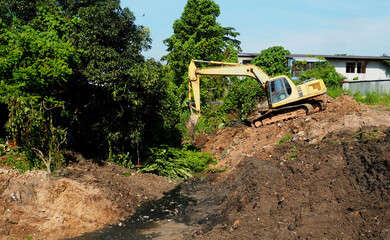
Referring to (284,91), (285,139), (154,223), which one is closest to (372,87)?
(284,91)

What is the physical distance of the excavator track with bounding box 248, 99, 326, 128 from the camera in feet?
52.1

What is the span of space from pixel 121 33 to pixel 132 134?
358cm

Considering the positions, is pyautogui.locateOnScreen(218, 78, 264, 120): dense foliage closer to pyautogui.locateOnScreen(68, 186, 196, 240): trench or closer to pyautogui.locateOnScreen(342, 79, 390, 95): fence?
pyautogui.locateOnScreen(342, 79, 390, 95): fence

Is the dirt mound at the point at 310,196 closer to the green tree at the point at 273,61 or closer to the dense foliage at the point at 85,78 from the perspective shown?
the dense foliage at the point at 85,78

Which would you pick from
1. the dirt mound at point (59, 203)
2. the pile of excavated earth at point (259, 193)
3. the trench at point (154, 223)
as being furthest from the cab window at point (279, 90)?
the dirt mound at point (59, 203)

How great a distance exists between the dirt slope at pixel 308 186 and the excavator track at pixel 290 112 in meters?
0.85

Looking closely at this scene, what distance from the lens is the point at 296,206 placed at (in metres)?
8.70

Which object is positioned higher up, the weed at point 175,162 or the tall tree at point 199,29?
the tall tree at point 199,29

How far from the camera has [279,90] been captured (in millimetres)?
15969

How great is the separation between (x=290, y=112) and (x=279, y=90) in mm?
1115

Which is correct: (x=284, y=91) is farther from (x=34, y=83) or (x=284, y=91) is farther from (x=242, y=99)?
(x=34, y=83)

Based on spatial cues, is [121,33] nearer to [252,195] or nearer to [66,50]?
[66,50]

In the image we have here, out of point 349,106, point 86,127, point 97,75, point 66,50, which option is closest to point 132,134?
point 86,127

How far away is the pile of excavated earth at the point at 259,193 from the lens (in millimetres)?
7852
